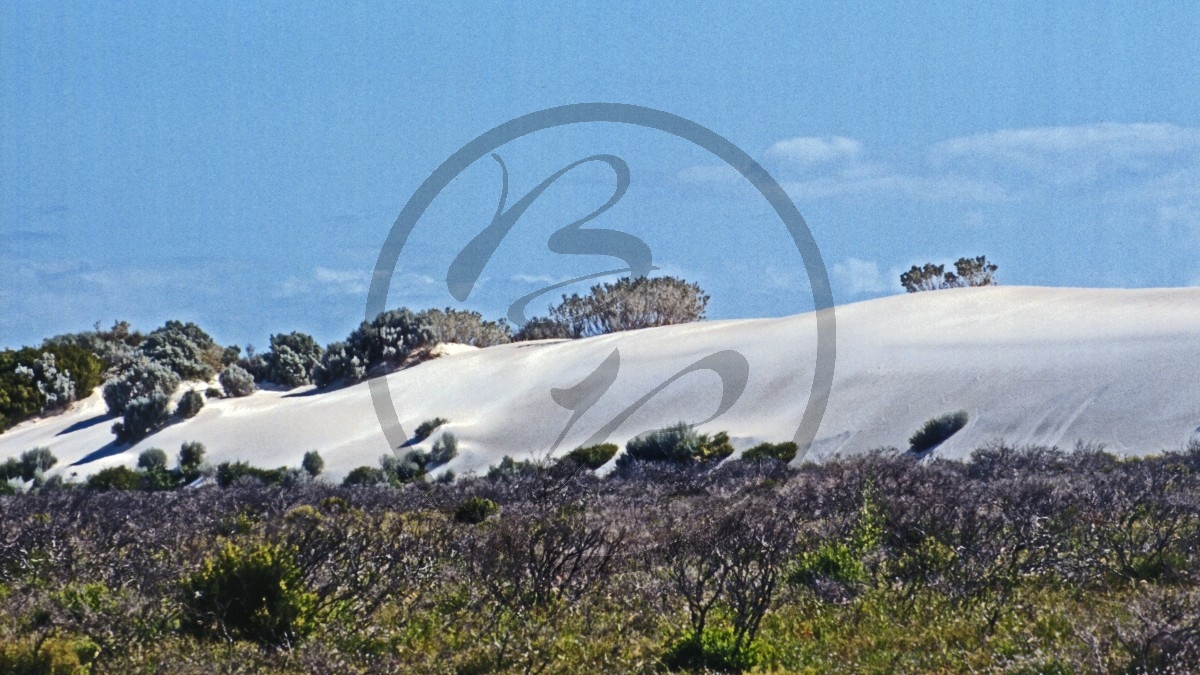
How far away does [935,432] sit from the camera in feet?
91.6

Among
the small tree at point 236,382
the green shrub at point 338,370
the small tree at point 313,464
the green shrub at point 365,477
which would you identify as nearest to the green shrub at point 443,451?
the green shrub at point 365,477

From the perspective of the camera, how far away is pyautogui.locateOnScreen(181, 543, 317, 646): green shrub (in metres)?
8.83

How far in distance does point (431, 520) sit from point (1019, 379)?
66.0 feet

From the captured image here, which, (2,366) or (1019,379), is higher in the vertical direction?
(2,366)

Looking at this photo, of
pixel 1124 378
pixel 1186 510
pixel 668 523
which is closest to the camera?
pixel 1186 510

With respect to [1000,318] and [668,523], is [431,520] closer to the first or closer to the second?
[668,523]

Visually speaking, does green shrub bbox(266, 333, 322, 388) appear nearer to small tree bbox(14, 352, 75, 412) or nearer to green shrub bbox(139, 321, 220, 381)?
green shrub bbox(139, 321, 220, 381)

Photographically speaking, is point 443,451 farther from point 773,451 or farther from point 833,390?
point 833,390

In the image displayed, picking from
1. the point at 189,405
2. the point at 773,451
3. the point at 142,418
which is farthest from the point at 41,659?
the point at 189,405

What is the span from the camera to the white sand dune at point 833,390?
28.1 metres

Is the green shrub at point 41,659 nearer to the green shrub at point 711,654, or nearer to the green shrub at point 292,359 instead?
the green shrub at point 711,654

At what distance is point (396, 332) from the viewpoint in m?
54.4

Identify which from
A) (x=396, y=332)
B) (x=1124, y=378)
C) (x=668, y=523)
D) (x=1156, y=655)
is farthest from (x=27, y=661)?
(x=396, y=332)

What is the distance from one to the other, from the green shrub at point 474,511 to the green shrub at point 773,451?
34.4ft
